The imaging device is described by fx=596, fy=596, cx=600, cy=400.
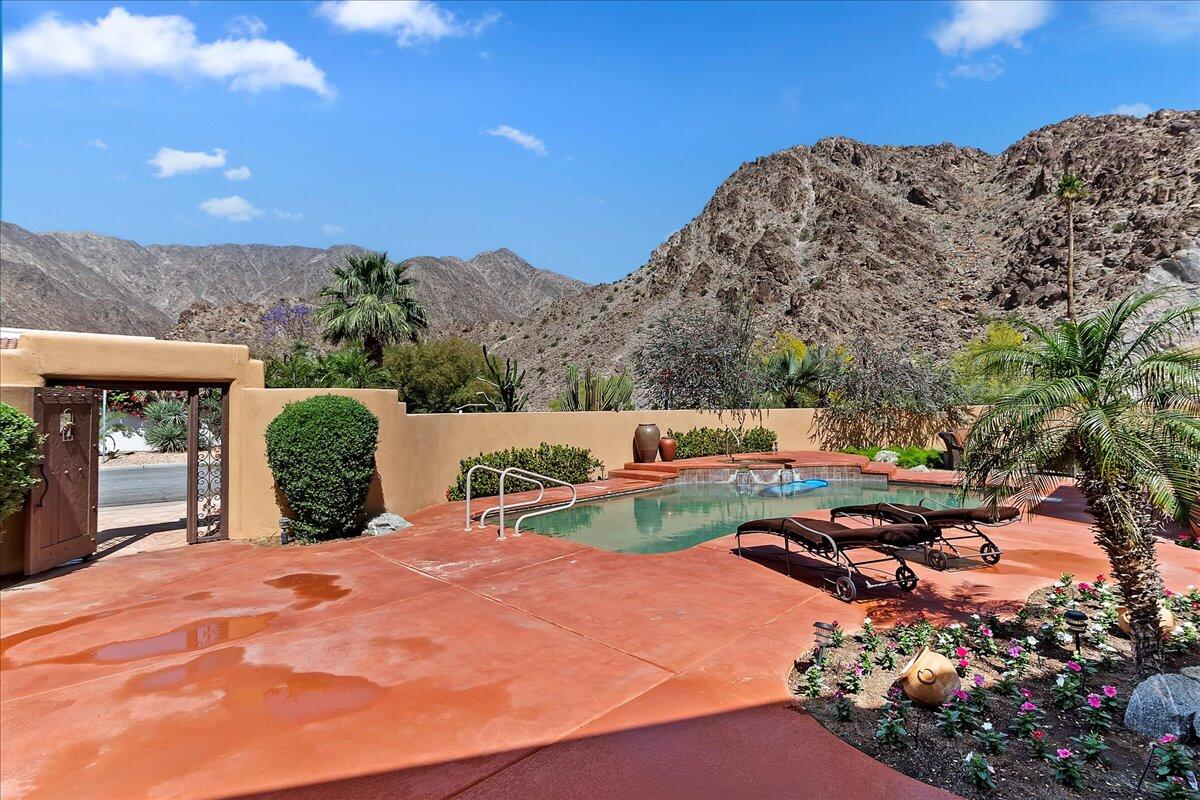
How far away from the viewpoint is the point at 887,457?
55.2 ft

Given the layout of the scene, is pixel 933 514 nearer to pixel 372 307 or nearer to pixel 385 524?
pixel 385 524

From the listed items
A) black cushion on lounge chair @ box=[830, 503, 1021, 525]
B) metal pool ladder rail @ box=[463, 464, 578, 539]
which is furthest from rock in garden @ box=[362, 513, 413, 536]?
black cushion on lounge chair @ box=[830, 503, 1021, 525]

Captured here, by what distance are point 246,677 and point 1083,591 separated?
687cm

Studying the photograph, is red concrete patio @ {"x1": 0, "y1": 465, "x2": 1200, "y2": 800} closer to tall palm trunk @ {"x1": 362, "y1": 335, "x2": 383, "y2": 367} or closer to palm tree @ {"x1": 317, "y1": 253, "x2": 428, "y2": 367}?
palm tree @ {"x1": 317, "y1": 253, "x2": 428, "y2": 367}

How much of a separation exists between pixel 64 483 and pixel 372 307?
1528cm

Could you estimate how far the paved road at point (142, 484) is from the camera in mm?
12258

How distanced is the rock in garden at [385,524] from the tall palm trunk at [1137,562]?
26.2 feet

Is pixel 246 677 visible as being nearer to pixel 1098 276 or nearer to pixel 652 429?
pixel 652 429

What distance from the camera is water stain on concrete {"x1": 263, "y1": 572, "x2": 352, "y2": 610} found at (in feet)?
18.5

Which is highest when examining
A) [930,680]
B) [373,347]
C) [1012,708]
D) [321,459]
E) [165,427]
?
[373,347]

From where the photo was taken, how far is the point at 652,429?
15.4m

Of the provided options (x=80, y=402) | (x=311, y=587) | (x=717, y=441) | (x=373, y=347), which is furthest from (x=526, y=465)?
(x=373, y=347)

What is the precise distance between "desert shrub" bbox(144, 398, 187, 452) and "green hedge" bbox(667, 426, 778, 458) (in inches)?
668

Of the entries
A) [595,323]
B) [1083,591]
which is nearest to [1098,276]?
[595,323]
